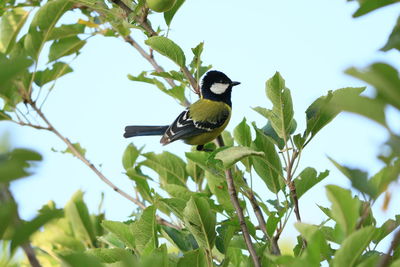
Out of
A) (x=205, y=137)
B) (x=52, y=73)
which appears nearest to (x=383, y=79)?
(x=52, y=73)

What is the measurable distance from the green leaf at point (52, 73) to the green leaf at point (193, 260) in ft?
6.25

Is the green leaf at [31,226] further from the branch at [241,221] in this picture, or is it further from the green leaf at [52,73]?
the green leaf at [52,73]

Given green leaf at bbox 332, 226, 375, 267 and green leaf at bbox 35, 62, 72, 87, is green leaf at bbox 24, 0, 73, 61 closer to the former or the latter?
green leaf at bbox 35, 62, 72, 87

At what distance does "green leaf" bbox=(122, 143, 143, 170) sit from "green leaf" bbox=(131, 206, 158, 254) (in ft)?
3.92

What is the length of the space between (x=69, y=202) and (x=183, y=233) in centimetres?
90

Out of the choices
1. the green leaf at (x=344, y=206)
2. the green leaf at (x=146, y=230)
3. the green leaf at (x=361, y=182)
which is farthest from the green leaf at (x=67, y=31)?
the green leaf at (x=361, y=182)

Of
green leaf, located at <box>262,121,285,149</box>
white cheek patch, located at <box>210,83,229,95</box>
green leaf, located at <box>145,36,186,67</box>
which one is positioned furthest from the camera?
white cheek patch, located at <box>210,83,229,95</box>

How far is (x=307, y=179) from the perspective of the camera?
2.32 metres

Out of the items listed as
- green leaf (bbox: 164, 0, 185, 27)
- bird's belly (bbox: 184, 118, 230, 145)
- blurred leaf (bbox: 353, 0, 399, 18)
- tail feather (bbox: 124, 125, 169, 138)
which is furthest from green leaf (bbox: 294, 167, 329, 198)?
tail feather (bbox: 124, 125, 169, 138)

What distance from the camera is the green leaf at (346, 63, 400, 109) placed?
2.56 feet

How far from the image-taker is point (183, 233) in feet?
7.88

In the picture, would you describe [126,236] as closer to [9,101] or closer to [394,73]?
[9,101]

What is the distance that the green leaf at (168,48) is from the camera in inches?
97.4

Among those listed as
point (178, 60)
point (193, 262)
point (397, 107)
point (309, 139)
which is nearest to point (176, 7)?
point (178, 60)
